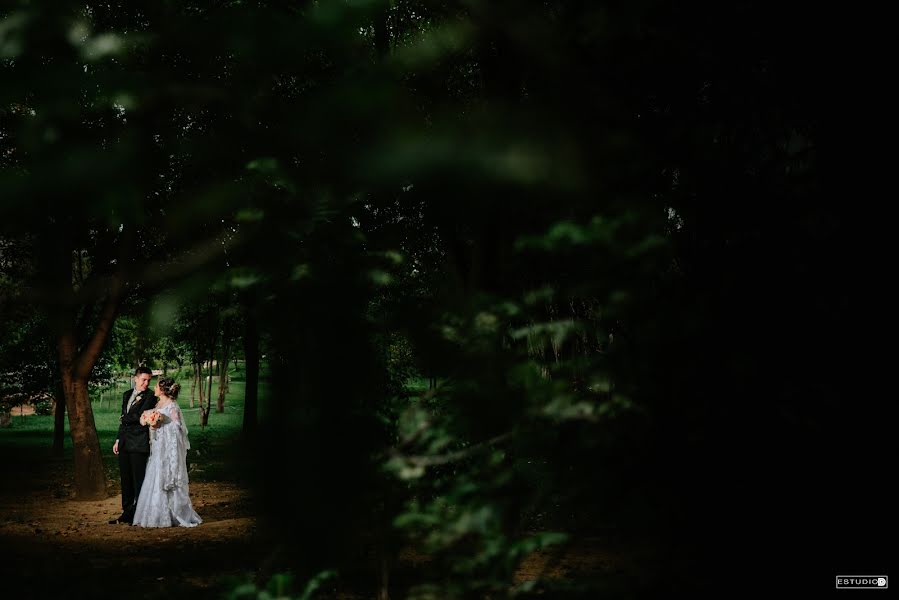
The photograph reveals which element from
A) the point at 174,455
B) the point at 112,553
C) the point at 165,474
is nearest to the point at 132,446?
the point at 174,455

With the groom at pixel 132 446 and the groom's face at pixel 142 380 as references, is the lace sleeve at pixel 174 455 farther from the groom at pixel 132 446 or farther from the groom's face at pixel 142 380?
the groom's face at pixel 142 380

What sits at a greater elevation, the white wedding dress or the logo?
the logo

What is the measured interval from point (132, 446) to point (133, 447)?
2 centimetres

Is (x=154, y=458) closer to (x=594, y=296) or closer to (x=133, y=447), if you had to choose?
(x=133, y=447)

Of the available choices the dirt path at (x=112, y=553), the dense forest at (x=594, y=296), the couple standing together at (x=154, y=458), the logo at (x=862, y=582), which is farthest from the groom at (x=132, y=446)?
the logo at (x=862, y=582)

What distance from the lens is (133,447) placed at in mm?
12250

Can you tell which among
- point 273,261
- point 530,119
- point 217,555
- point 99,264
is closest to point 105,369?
point 99,264

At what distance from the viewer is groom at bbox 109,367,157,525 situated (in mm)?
12078

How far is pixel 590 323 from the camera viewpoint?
83.7 inches

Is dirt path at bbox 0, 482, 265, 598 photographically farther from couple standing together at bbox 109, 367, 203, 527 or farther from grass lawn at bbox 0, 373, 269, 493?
grass lawn at bbox 0, 373, 269, 493

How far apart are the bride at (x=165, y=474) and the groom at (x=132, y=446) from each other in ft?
0.51

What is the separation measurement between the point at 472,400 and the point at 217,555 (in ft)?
27.2

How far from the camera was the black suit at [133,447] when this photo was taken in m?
12.1

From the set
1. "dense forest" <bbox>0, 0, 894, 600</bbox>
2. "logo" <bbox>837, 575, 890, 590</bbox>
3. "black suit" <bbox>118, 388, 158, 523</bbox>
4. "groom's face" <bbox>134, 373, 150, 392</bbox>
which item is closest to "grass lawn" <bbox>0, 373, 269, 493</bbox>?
"dense forest" <bbox>0, 0, 894, 600</bbox>
